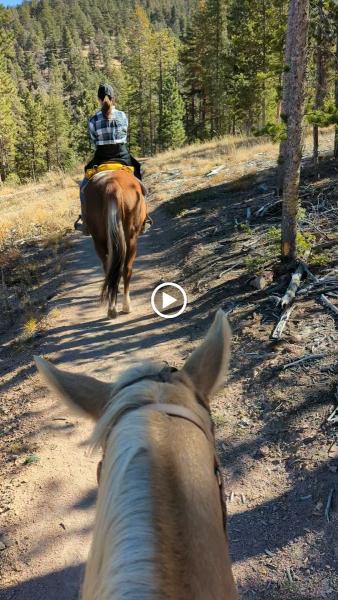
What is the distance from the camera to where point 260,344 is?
6.58m

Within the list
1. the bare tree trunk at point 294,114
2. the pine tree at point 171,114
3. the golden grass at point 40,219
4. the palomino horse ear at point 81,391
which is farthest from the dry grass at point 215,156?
the pine tree at point 171,114

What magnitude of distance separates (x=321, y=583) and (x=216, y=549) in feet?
9.61

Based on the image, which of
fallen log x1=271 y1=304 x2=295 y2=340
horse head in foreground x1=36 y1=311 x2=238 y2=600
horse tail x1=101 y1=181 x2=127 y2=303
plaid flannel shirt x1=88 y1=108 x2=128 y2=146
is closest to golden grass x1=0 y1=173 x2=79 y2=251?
plaid flannel shirt x1=88 y1=108 x2=128 y2=146

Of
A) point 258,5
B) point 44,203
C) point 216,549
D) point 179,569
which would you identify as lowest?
point 44,203

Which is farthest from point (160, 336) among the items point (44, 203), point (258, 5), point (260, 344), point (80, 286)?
point (258, 5)

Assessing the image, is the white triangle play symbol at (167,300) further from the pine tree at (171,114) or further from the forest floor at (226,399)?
the pine tree at (171,114)

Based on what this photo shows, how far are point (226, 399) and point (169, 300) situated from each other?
3398mm

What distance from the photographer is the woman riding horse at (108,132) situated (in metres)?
7.43

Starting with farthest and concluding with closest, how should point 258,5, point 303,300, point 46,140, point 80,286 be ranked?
1. point 46,140
2. point 258,5
3. point 80,286
4. point 303,300

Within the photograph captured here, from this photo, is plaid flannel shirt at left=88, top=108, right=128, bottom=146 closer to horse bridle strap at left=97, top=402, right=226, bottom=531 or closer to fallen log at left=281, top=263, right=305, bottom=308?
fallen log at left=281, top=263, right=305, bottom=308

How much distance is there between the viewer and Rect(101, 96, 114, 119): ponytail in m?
7.35

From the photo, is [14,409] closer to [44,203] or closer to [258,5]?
[44,203]

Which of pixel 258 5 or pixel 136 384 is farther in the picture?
pixel 258 5

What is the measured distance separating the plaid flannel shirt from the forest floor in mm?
3119
